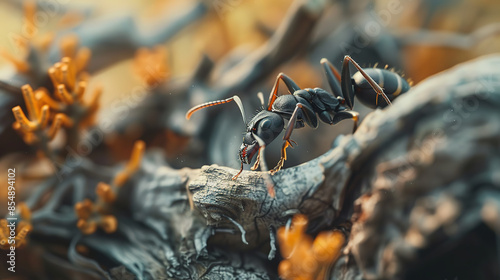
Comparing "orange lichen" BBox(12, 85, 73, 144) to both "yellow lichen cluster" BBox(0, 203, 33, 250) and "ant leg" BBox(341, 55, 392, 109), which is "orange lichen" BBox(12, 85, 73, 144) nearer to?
"yellow lichen cluster" BBox(0, 203, 33, 250)

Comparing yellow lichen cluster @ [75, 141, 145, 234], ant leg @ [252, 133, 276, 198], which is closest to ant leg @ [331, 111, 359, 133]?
ant leg @ [252, 133, 276, 198]

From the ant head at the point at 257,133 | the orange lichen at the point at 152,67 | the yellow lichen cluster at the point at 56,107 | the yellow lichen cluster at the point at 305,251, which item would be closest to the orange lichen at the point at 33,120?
the yellow lichen cluster at the point at 56,107

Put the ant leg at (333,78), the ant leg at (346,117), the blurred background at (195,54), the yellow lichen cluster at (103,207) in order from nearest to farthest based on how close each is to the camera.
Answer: the ant leg at (346,117) < the ant leg at (333,78) < the yellow lichen cluster at (103,207) < the blurred background at (195,54)

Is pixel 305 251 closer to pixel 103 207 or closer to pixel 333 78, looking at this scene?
pixel 333 78

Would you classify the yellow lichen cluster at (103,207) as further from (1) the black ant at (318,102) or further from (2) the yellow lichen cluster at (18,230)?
(1) the black ant at (318,102)

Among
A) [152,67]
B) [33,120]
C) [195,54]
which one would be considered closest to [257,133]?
[33,120]

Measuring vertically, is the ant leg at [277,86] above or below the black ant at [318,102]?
above

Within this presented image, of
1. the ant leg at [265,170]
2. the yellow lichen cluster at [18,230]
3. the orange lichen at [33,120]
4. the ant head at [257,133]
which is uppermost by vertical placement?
the orange lichen at [33,120]

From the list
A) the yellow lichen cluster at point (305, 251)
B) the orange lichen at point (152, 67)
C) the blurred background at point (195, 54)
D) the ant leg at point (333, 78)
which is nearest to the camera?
the yellow lichen cluster at point (305, 251)
